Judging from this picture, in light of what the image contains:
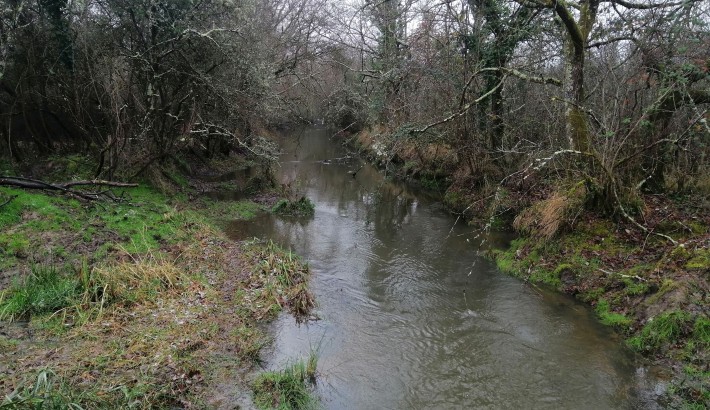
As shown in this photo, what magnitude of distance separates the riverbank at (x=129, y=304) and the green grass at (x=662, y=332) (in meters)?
5.32

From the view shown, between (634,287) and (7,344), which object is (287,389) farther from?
(634,287)

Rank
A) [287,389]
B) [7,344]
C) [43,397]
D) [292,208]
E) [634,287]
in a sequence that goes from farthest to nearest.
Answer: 1. [292,208]
2. [634,287]
3. [287,389]
4. [7,344]
5. [43,397]

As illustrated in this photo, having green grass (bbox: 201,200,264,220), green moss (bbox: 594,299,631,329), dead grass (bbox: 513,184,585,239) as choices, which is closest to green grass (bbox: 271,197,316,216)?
green grass (bbox: 201,200,264,220)

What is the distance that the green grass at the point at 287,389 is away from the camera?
553cm

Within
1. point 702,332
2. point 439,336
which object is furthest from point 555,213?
point 439,336

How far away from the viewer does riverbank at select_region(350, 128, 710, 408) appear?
21.6 feet

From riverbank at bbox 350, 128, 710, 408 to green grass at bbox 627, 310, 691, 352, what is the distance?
0.01m

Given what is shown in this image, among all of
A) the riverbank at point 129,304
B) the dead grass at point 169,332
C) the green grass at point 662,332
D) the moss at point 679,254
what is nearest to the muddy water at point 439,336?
the green grass at point 662,332

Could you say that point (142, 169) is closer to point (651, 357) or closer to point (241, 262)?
point (241, 262)

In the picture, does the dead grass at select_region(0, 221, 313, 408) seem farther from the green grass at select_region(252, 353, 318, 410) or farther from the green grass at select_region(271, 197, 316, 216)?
the green grass at select_region(271, 197, 316, 216)

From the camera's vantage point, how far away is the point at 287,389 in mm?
5738

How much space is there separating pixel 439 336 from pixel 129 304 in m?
4.91

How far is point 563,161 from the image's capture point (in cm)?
1170

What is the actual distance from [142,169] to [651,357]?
13.0 metres
